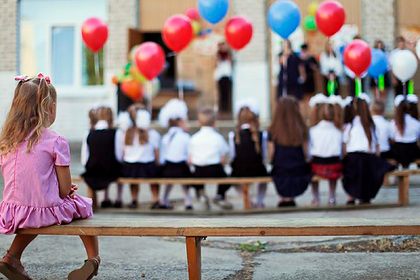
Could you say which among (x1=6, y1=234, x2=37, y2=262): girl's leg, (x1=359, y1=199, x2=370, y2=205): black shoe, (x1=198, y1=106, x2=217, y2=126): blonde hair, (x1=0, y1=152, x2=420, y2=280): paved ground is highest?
(x1=198, y1=106, x2=217, y2=126): blonde hair

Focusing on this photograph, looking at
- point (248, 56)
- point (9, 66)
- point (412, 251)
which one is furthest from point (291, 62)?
point (412, 251)

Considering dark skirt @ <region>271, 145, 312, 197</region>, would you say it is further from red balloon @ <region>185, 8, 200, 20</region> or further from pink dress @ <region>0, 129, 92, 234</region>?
red balloon @ <region>185, 8, 200, 20</region>

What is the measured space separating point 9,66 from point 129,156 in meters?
2.00

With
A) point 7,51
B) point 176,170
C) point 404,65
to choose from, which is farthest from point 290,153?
point 7,51

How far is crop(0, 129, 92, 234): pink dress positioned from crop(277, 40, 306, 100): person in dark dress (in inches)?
358

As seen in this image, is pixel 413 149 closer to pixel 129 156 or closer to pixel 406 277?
pixel 129 156

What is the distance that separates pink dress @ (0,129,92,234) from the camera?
401 centimetres

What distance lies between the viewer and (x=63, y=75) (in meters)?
14.9

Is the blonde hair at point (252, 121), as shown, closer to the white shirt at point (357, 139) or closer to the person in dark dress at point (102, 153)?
the white shirt at point (357, 139)

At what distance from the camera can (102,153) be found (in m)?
8.02

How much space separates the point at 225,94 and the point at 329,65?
234cm

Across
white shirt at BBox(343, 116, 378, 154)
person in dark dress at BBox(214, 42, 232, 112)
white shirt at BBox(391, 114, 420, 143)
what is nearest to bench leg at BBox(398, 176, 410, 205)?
white shirt at BBox(343, 116, 378, 154)

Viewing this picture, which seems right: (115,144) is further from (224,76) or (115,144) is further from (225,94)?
(225,94)

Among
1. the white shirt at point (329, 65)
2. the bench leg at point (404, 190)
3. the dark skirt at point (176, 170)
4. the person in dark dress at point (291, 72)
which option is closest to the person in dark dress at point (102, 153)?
the dark skirt at point (176, 170)
